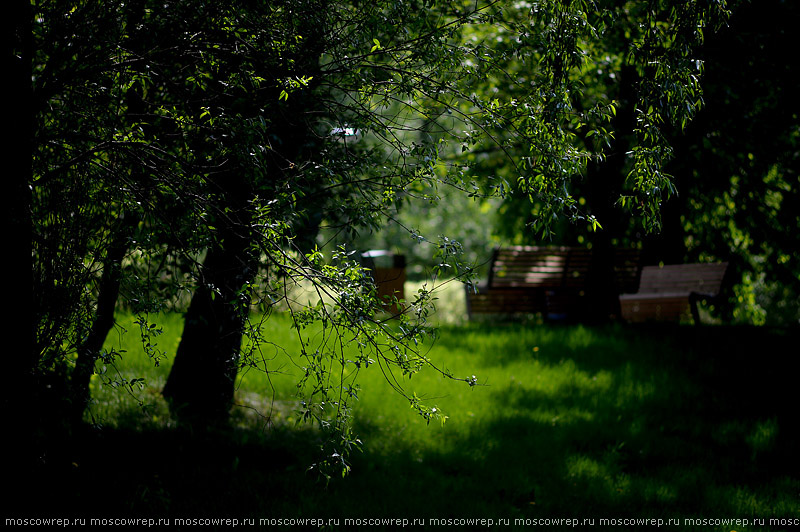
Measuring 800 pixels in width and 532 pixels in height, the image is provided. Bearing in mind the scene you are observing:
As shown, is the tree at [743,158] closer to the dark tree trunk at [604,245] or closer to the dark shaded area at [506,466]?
the dark tree trunk at [604,245]

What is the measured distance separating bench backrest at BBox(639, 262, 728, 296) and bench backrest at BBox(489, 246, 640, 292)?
256mm

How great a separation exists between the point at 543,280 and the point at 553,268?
1.00ft

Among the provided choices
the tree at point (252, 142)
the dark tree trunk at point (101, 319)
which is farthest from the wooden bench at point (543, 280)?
the dark tree trunk at point (101, 319)

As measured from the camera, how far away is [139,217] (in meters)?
4.24

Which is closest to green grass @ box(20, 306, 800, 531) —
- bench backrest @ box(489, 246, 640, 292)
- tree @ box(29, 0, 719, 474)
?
tree @ box(29, 0, 719, 474)

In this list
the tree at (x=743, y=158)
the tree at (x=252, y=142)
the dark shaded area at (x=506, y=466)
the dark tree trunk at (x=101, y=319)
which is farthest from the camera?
the tree at (x=743, y=158)

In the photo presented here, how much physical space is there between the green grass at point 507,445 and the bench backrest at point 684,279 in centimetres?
162

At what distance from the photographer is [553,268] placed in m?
11.1

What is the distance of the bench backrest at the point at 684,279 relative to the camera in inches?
395

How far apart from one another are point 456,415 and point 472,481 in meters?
1.12

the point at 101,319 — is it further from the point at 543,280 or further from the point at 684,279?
the point at 684,279

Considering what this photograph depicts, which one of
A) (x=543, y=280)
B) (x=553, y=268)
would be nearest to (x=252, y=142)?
(x=543, y=280)

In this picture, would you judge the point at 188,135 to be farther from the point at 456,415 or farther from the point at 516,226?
the point at 516,226

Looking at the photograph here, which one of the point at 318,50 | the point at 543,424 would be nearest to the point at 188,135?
the point at 318,50
